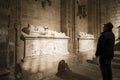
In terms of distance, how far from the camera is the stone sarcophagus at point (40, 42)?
4500 millimetres

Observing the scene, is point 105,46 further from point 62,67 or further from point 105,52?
point 62,67

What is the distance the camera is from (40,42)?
15.9 ft

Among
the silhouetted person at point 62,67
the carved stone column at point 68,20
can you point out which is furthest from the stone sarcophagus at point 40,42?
the carved stone column at point 68,20

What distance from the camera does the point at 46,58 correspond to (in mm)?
5004

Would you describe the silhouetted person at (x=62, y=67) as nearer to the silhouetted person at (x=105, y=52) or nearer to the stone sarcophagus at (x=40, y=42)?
the stone sarcophagus at (x=40, y=42)

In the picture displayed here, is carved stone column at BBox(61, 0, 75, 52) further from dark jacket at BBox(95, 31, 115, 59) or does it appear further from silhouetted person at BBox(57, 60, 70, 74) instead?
dark jacket at BBox(95, 31, 115, 59)

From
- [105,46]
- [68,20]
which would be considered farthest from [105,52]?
[68,20]

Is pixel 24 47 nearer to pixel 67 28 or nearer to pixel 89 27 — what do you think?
pixel 67 28

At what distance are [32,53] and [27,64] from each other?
0.39 m

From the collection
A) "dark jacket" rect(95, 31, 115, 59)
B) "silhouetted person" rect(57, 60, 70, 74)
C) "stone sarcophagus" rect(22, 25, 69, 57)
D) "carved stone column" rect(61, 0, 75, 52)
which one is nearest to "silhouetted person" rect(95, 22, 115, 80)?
"dark jacket" rect(95, 31, 115, 59)

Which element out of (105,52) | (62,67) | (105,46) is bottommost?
(62,67)

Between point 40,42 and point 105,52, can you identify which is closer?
point 105,52

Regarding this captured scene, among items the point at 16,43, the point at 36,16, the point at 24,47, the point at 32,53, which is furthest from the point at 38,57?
the point at 36,16

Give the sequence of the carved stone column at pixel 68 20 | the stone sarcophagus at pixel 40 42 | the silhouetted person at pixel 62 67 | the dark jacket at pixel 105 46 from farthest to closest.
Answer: the carved stone column at pixel 68 20
the silhouetted person at pixel 62 67
the stone sarcophagus at pixel 40 42
the dark jacket at pixel 105 46
